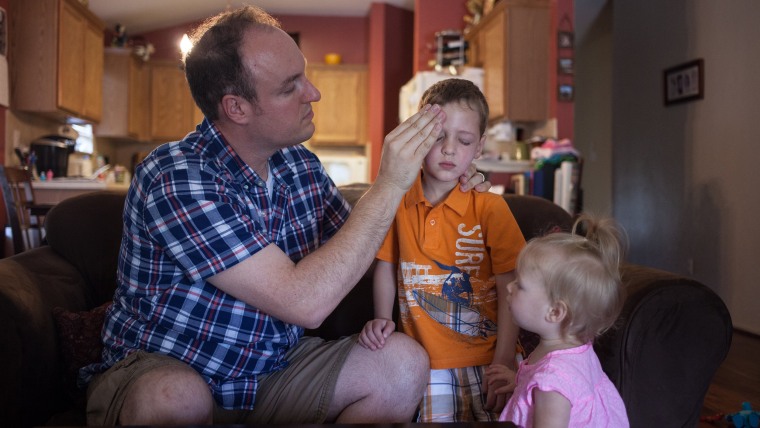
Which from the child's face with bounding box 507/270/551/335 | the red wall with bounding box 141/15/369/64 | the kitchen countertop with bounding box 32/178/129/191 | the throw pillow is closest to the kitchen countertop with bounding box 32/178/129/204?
the kitchen countertop with bounding box 32/178/129/191

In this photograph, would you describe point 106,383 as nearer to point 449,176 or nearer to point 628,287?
point 449,176

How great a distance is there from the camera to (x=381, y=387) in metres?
1.51

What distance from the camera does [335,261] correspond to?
1.39 meters

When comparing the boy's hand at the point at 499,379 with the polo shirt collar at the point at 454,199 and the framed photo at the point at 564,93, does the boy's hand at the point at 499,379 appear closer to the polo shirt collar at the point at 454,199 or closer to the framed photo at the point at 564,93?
the polo shirt collar at the point at 454,199

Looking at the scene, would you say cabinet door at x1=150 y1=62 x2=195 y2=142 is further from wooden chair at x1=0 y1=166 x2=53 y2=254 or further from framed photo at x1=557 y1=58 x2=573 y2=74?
framed photo at x1=557 y1=58 x2=573 y2=74

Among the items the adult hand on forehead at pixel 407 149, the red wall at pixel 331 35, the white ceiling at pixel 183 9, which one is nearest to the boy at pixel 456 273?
the adult hand on forehead at pixel 407 149

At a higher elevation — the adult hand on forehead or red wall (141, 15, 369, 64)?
red wall (141, 15, 369, 64)

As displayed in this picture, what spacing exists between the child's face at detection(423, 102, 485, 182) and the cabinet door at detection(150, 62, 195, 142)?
759cm

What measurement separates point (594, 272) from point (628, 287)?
0.22m

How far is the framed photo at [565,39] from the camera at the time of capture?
5.44m

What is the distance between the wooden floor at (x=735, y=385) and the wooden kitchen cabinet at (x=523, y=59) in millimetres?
2454

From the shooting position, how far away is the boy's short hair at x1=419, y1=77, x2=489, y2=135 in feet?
5.15

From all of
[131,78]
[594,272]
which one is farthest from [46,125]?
[594,272]

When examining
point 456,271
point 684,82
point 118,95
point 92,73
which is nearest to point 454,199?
point 456,271
